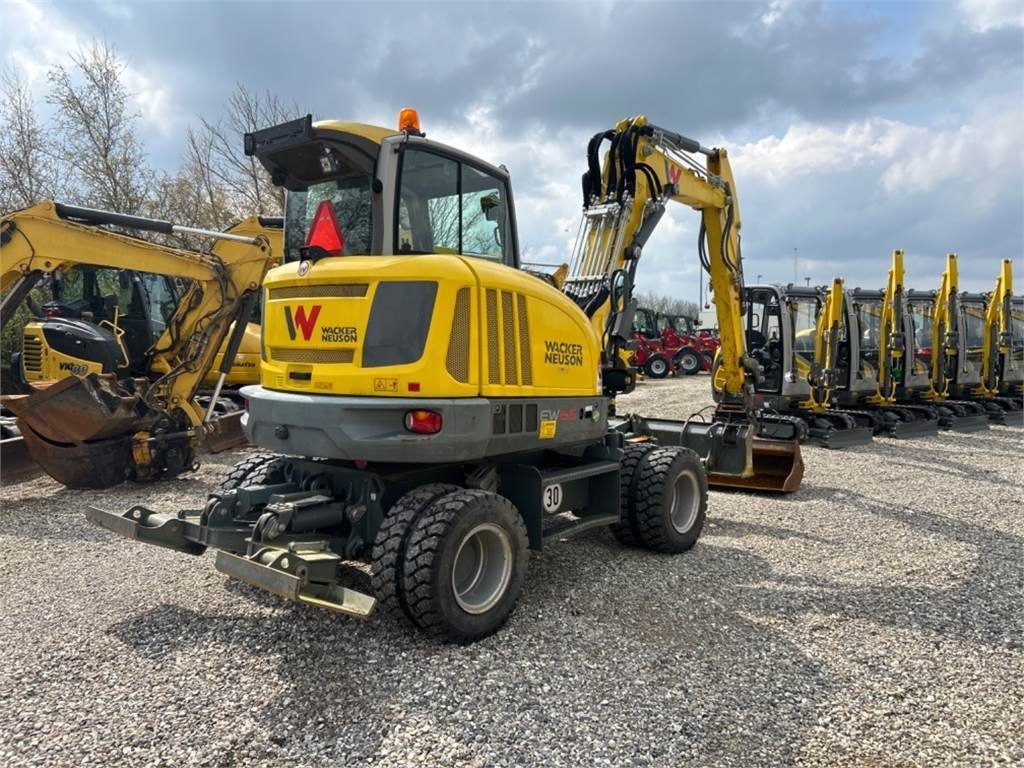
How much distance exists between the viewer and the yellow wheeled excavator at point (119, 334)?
751 cm

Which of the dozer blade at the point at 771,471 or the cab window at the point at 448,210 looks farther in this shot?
the dozer blade at the point at 771,471

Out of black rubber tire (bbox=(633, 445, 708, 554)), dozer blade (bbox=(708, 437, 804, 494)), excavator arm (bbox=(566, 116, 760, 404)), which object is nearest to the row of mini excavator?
dozer blade (bbox=(708, 437, 804, 494))

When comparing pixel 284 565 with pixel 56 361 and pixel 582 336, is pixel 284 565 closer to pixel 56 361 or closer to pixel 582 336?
pixel 582 336

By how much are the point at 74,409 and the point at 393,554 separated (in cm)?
528

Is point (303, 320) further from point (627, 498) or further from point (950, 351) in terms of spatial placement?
point (950, 351)

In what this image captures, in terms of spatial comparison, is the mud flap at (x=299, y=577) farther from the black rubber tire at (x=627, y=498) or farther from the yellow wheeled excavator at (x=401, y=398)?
the black rubber tire at (x=627, y=498)

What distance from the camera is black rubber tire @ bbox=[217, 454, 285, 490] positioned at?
505 cm

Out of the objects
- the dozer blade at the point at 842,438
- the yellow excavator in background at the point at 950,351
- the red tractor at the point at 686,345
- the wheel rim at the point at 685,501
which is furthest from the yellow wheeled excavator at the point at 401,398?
the red tractor at the point at 686,345

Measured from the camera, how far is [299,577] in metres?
3.60

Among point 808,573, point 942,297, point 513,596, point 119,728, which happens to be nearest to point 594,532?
point 808,573

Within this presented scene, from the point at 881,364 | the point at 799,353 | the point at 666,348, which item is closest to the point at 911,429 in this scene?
the point at 881,364

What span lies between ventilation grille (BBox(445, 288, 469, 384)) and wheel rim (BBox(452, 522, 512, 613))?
88 centimetres

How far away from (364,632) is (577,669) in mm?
1254

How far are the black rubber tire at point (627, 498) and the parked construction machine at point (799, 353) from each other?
7.47 meters
